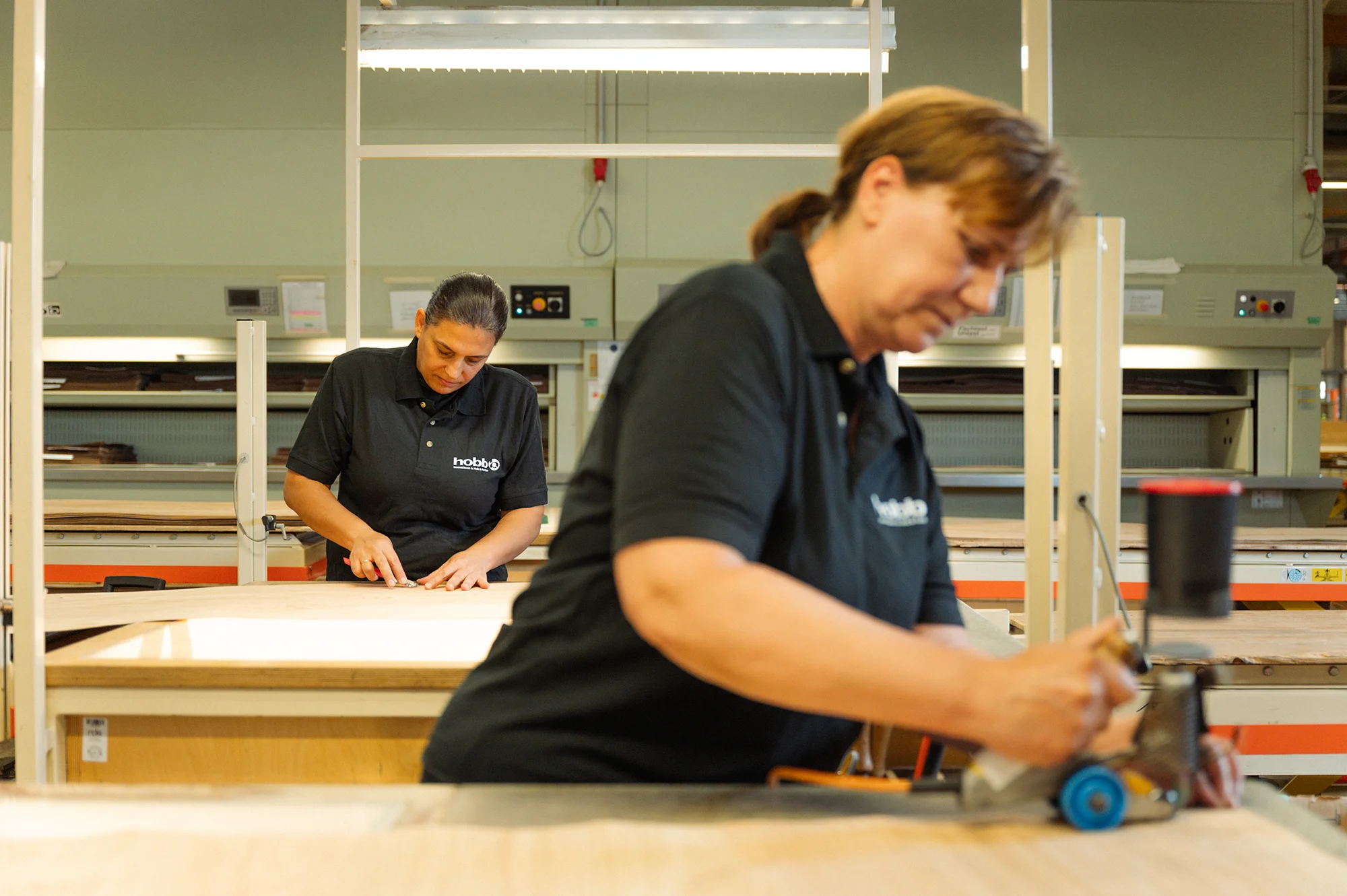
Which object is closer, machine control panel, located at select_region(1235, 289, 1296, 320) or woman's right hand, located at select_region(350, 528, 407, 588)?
woman's right hand, located at select_region(350, 528, 407, 588)

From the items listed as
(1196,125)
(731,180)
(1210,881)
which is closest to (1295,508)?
(1196,125)

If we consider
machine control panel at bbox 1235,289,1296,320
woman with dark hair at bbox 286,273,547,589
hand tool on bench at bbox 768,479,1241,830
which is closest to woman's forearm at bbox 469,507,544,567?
woman with dark hair at bbox 286,273,547,589

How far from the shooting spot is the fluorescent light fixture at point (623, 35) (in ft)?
8.77

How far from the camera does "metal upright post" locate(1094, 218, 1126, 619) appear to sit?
4.72ft

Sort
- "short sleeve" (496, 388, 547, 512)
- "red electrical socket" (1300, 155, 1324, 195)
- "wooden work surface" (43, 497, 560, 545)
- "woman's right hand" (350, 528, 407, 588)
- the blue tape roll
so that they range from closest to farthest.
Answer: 1. the blue tape roll
2. "woman's right hand" (350, 528, 407, 588)
3. "short sleeve" (496, 388, 547, 512)
4. "wooden work surface" (43, 497, 560, 545)
5. "red electrical socket" (1300, 155, 1324, 195)

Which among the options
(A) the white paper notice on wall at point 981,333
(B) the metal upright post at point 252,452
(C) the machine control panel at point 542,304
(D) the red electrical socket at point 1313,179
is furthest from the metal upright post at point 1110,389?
(D) the red electrical socket at point 1313,179

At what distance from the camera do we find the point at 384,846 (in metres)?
0.80

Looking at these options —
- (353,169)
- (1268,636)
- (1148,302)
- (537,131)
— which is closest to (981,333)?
(1148,302)

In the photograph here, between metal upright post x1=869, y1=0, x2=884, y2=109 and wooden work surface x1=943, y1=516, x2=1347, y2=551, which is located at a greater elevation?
metal upright post x1=869, y1=0, x2=884, y2=109

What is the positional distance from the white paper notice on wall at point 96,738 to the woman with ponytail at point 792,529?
0.84 m

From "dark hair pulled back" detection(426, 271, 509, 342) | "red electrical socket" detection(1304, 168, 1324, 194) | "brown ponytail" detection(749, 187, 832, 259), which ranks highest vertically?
"red electrical socket" detection(1304, 168, 1324, 194)

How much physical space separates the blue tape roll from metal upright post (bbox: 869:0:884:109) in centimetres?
199

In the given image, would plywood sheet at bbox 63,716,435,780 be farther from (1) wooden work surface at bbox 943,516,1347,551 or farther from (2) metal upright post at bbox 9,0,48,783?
(1) wooden work surface at bbox 943,516,1347,551

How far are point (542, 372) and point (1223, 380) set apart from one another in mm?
3417
